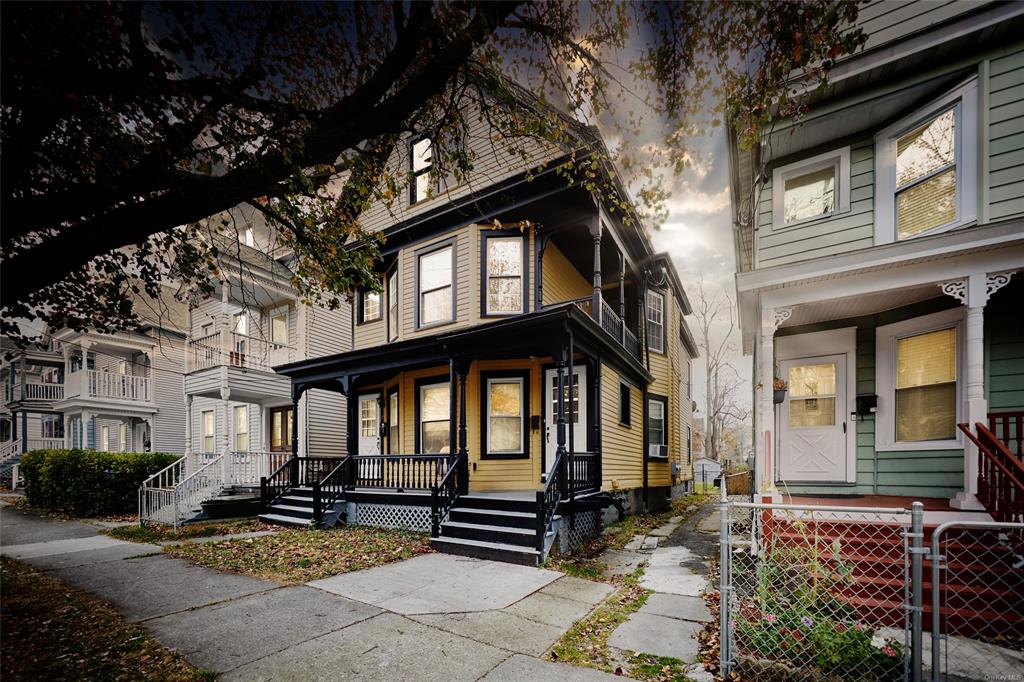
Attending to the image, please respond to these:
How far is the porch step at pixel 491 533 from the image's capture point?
7.18 metres

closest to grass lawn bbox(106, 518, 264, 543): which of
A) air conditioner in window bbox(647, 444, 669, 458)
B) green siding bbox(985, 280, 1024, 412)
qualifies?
air conditioner in window bbox(647, 444, 669, 458)

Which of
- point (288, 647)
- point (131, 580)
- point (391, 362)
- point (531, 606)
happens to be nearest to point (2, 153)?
point (288, 647)

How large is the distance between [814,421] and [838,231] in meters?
3.00

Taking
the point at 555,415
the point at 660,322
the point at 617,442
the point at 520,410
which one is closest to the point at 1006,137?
the point at 555,415

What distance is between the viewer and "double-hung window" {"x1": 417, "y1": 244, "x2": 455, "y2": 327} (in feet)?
36.5

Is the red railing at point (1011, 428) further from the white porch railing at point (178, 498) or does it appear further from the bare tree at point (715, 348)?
the bare tree at point (715, 348)

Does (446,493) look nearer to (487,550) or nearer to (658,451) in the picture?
(487,550)

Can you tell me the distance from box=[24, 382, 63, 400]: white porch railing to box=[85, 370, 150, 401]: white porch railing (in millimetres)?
5369

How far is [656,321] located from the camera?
1502cm

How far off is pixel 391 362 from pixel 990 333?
10264mm

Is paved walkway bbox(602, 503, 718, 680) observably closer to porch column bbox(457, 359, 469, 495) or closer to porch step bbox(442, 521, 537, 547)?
porch step bbox(442, 521, 537, 547)

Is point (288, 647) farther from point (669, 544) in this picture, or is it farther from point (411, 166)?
point (411, 166)

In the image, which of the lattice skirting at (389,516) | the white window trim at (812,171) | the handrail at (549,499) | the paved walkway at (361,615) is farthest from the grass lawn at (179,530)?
the white window trim at (812,171)

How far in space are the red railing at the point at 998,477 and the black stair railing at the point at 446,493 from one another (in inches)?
286
